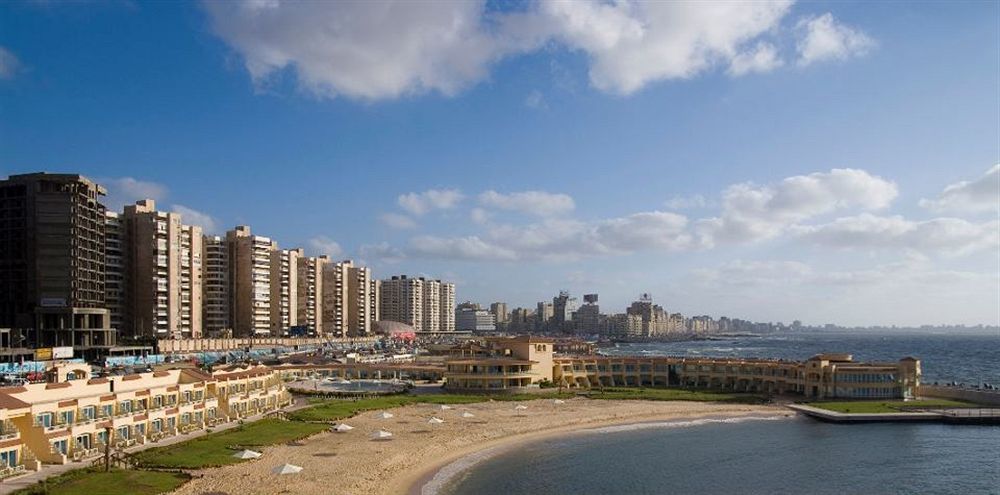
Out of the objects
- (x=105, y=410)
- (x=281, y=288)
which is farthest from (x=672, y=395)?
(x=281, y=288)

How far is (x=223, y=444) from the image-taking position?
177 ft

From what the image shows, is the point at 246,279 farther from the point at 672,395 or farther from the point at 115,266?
the point at 672,395

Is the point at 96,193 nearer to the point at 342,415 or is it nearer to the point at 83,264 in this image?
the point at 83,264

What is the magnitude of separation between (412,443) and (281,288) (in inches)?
5552

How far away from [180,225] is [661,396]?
103063 millimetres

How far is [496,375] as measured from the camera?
9544 cm

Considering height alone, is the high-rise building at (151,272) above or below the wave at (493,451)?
above

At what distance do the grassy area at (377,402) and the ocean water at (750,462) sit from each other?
20374 millimetres

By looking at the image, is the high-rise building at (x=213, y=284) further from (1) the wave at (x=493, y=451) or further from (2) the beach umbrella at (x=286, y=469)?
(2) the beach umbrella at (x=286, y=469)

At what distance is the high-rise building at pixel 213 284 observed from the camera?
170625mm

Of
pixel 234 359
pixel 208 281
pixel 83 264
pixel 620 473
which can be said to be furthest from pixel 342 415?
pixel 208 281

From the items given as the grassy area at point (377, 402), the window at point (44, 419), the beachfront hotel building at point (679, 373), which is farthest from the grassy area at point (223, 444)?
the beachfront hotel building at point (679, 373)

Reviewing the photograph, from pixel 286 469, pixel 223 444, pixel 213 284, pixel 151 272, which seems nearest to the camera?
pixel 286 469

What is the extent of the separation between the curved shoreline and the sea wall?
2178cm
